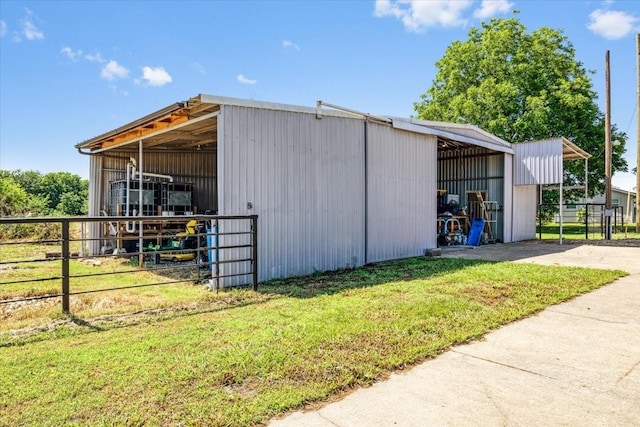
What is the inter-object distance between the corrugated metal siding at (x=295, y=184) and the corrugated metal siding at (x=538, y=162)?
8095 mm

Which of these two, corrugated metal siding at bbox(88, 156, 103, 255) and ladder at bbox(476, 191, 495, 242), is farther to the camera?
ladder at bbox(476, 191, 495, 242)

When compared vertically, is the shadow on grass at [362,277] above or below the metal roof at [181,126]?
below

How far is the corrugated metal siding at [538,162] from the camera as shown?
12.6 meters

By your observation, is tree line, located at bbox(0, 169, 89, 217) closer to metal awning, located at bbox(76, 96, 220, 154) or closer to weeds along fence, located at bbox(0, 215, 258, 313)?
weeds along fence, located at bbox(0, 215, 258, 313)

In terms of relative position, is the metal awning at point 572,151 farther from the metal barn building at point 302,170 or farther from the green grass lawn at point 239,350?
Answer: the green grass lawn at point 239,350

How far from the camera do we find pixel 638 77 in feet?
56.9

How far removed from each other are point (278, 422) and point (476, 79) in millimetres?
24050

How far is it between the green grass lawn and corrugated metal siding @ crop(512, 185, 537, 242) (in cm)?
877

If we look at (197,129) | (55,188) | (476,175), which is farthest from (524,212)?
(55,188)

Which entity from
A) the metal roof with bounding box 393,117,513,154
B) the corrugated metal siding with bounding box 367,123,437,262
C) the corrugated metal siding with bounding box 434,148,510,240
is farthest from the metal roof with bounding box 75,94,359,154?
the corrugated metal siding with bounding box 434,148,510,240

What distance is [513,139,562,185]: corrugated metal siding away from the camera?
494 inches

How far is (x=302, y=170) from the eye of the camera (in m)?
6.84

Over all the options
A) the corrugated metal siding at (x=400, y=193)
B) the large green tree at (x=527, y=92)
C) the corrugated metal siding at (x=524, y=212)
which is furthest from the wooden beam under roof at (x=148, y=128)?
the large green tree at (x=527, y=92)

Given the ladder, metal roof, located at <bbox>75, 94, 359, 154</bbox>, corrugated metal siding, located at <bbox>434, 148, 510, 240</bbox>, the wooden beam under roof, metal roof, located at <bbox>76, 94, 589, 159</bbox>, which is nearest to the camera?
metal roof, located at <bbox>75, 94, 359, 154</bbox>
